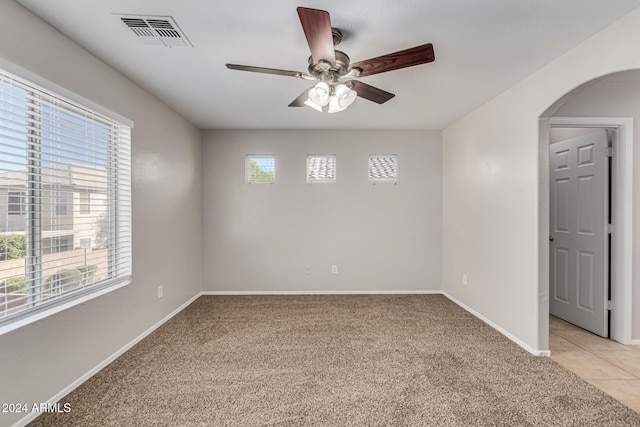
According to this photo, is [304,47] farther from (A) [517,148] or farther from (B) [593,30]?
(A) [517,148]

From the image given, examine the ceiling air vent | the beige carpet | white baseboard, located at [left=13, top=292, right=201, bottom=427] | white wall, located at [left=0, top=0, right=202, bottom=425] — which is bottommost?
the beige carpet

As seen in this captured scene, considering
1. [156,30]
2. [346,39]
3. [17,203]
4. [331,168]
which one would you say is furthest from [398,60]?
[331,168]

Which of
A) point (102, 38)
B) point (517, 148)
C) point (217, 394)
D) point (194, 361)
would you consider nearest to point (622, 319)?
point (517, 148)

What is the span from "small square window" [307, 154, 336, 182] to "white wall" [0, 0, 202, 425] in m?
1.62

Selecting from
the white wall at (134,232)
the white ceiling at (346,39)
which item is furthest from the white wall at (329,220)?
the white ceiling at (346,39)

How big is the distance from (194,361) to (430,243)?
3.39 m

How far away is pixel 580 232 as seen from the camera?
2971 mm

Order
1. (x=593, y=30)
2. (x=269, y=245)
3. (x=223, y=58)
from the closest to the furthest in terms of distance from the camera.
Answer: (x=593, y=30) → (x=223, y=58) → (x=269, y=245)

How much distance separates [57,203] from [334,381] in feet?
7.48

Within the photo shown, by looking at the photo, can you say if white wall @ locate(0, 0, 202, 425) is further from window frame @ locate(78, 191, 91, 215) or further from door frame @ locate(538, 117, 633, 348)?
door frame @ locate(538, 117, 633, 348)

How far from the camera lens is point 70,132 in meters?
2.00

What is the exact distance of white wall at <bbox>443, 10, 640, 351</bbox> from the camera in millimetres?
1944

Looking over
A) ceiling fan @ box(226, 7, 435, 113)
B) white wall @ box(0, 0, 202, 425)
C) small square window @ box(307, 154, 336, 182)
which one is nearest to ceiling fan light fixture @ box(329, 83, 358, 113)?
ceiling fan @ box(226, 7, 435, 113)

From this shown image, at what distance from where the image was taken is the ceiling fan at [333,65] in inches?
57.8
